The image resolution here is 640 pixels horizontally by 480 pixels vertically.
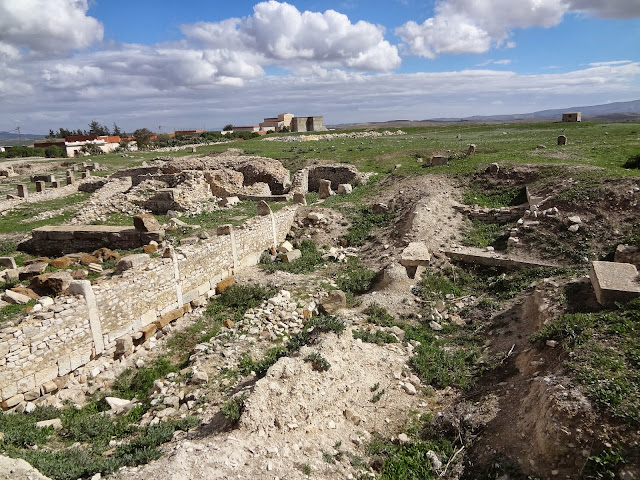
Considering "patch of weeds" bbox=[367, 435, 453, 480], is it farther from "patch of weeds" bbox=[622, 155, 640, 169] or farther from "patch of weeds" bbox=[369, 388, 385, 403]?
"patch of weeds" bbox=[622, 155, 640, 169]

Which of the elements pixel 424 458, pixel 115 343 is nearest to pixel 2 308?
pixel 115 343

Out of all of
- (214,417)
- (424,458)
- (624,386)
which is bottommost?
(424,458)

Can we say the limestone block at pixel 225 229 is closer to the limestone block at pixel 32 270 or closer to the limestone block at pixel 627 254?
the limestone block at pixel 32 270

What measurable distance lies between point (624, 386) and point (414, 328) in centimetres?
450

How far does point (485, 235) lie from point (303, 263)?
21.3 feet

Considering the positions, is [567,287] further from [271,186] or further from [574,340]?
[271,186]

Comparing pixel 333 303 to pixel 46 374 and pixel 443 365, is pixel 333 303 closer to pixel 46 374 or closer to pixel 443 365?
pixel 443 365

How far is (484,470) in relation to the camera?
5445 millimetres

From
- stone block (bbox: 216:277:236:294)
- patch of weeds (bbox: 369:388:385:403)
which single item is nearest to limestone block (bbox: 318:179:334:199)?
stone block (bbox: 216:277:236:294)

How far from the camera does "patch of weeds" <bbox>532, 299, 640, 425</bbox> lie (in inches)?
210

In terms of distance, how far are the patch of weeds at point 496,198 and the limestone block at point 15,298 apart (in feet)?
50.4

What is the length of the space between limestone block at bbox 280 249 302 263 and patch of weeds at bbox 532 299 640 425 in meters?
8.53

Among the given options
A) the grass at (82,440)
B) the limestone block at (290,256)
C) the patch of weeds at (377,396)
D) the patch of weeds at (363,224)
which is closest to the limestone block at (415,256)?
the patch of weeds at (363,224)

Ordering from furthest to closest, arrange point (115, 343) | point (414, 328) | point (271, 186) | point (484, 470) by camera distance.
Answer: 1. point (271, 186)
2. point (414, 328)
3. point (115, 343)
4. point (484, 470)
